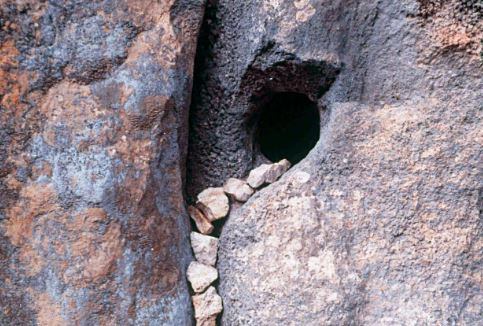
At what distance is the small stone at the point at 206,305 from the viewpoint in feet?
2.96

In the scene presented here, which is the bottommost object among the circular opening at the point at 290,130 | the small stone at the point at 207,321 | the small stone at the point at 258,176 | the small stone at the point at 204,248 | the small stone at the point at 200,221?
the small stone at the point at 207,321

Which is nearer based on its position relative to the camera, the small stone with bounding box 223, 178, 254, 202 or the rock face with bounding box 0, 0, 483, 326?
the rock face with bounding box 0, 0, 483, 326

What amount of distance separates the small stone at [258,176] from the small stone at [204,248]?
0.39 feet

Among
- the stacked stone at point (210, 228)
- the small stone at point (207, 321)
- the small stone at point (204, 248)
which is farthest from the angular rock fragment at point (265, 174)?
the small stone at point (207, 321)

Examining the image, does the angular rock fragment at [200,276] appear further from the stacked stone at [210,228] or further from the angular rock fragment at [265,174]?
the angular rock fragment at [265,174]

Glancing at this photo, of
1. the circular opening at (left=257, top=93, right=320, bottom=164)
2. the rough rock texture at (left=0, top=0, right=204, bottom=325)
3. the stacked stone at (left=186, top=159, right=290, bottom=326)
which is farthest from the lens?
the circular opening at (left=257, top=93, right=320, bottom=164)

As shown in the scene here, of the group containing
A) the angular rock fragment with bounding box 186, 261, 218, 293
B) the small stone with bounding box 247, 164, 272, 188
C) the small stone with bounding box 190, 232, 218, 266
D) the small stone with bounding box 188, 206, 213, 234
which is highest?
the small stone with bounding box 247, 164, 272, 188

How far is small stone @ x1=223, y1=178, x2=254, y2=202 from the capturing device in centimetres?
97

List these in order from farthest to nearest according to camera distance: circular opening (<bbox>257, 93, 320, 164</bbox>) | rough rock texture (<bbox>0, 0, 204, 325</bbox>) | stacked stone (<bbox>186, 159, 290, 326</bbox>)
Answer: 1. circular opening (<bbox>257, 93, 320, 164</bbox>)
2. stacked stone (<bbox>186, 159, 290, 326</bbox>)
3. rough rock texture (<bbox>0, 0, 204, 325</bbox>)

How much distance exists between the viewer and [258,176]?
971 mm

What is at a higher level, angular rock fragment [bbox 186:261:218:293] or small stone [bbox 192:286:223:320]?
angular rock fragment [bbox 186:261:218:293]

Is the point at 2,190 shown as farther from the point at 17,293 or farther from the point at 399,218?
the point at 399,218

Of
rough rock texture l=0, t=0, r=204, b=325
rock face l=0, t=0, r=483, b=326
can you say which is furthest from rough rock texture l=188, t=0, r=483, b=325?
rough rock texture l=0, t=0, r=204, b=325

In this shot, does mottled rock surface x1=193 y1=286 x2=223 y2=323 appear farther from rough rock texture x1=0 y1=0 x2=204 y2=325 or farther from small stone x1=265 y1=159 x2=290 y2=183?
small stone x1=265 y1=159 x2=290 y2=183
